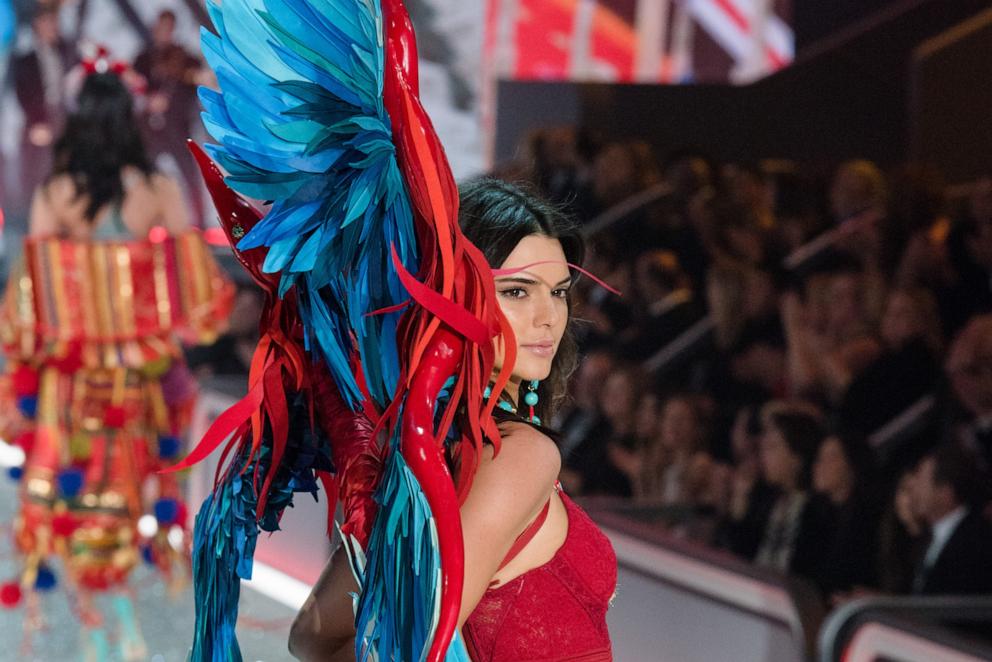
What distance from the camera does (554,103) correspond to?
453cm

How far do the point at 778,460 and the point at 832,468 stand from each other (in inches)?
7.3

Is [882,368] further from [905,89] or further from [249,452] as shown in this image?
[249,452]

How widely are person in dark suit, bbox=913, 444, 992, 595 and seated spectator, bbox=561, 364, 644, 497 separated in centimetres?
110

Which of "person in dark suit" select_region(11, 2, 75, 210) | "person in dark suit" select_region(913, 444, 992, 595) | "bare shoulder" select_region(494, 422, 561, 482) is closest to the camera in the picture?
"bare shoulder" select_region(494, 422, 561, 482)

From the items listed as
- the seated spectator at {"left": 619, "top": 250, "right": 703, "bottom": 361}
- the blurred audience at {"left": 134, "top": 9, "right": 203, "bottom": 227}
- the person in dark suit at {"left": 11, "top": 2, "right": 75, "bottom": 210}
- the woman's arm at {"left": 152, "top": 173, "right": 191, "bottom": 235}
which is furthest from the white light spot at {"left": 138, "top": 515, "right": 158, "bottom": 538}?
the person in dark suit at {"left": 11, "top": 2, "right": 75, "bottom": 210}

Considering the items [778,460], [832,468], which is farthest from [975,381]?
[778,460]

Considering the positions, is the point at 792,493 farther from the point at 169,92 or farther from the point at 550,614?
the point at 169,92

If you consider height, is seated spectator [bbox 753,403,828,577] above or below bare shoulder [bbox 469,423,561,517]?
below

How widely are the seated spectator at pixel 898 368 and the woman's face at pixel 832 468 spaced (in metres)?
0.07

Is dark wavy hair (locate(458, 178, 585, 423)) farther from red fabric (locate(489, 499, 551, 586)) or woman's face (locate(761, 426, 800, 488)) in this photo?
woman's face (locate(761, 426, 800, 488))

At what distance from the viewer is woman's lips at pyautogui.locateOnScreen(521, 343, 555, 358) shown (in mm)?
1336

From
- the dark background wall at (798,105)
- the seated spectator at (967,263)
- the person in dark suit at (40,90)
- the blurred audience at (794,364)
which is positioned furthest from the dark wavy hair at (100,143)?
the person in dark suit at (40,90)

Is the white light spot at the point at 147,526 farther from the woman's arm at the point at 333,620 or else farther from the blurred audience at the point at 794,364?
the woman's arm at the point at 333,620

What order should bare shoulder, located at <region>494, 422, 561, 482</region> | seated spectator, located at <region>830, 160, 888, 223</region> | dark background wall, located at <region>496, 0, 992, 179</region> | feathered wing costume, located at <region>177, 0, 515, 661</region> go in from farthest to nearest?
dark background wall, located at <region>496, 0, 992, 179</region>
seated spectator, located at <region>830, 160, 888, 223</region>
bare shoulder, located at <region>494, 422, 561, 482</region>
feathered wing costume, located at <region>177, 0, 515, 661</region>
